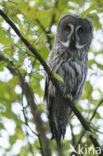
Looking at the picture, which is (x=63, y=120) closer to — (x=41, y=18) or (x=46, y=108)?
(x=46, y=108)

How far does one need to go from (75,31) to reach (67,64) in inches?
20.9

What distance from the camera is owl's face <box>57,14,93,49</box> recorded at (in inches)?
144

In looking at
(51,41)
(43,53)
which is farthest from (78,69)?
(51,41)

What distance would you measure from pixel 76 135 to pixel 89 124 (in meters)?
1.65

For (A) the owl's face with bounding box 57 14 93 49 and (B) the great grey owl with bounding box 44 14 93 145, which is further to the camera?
(A) the owl's face with bounding box 57 14 93 49

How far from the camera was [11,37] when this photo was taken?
201 centimetres

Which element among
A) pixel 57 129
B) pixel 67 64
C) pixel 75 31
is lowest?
pixel 57 129

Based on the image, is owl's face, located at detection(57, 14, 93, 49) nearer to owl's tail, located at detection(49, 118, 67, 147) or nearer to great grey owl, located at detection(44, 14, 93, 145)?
great grey owl, located at detection(44, 14, 93, 145)

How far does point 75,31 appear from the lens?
3686 millimetres

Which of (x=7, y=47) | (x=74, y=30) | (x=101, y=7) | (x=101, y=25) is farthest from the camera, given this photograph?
(x=74, y=30)

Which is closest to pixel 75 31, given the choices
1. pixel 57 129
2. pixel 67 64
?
pixel 67 64

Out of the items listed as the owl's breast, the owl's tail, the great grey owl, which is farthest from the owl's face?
the owl's tail

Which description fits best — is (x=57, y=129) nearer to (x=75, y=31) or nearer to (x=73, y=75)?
(x=73, y=75)

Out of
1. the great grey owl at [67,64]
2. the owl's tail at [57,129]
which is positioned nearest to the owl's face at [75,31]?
the great grey owl at [67,64]
